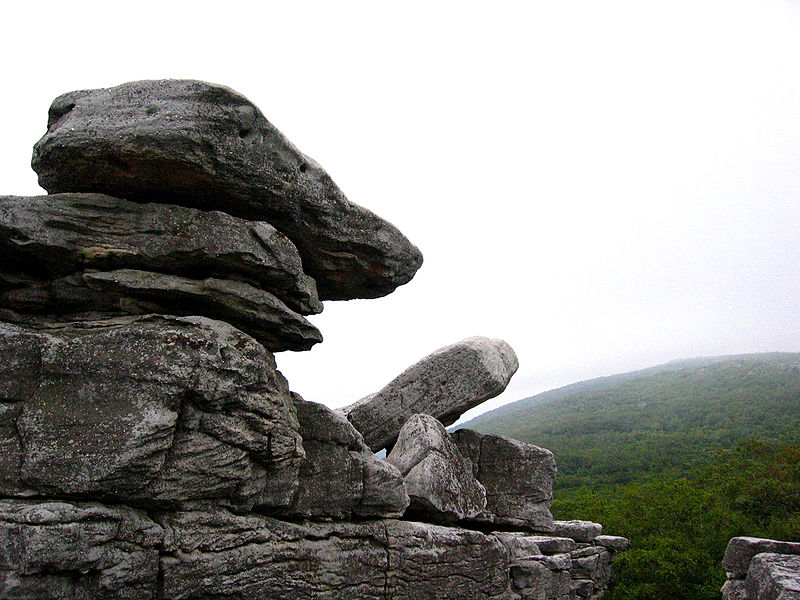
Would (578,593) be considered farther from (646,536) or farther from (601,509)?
(601,509)

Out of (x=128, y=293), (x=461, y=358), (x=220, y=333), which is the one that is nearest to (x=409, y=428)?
(x=461, y=358)

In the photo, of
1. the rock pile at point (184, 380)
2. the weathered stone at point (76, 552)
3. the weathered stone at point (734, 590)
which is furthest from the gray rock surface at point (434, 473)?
the weathered stone at point (734, 590)

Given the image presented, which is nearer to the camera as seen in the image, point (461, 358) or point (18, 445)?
point (18, 445)

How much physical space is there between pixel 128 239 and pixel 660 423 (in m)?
119

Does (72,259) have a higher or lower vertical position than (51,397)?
higher

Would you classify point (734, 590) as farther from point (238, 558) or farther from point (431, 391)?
point (238, 558)

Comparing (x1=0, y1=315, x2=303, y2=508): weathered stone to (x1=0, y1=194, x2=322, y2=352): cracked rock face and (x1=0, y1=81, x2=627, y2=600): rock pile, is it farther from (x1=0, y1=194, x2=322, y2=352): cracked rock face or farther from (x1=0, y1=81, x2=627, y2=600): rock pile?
(x1=0, y1=194, x2=322, y2=352): cracked rock face

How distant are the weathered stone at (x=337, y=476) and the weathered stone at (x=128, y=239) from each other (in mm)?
3163

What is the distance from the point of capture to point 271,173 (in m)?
11.2

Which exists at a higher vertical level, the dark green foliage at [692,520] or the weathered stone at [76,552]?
the weathered stone at [76,552]

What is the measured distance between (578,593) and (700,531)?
14406 millimetres

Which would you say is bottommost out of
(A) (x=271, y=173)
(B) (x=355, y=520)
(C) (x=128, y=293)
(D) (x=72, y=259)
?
(B) (x=355, y=520)

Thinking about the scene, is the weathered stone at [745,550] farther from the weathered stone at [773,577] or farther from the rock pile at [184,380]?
the rock pile at [184,380]

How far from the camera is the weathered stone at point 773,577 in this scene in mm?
15173
